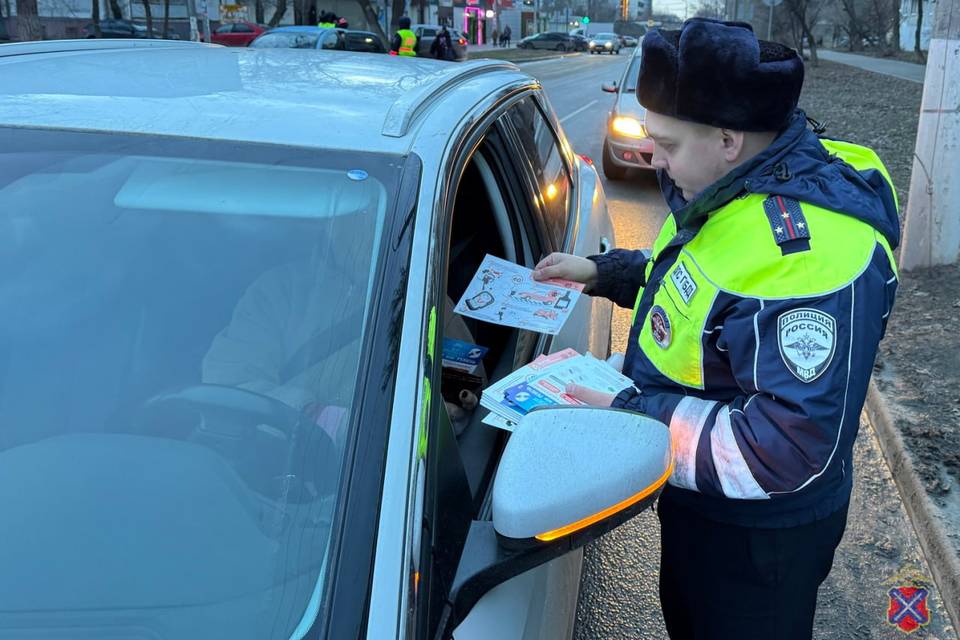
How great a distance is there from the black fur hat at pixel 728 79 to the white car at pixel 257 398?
18.6 inches

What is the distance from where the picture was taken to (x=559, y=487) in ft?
3.92

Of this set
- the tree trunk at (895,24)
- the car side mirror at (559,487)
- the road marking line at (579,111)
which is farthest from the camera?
the tree trunk at (895,24)

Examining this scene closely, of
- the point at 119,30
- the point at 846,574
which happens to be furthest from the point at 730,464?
the point at 119,30

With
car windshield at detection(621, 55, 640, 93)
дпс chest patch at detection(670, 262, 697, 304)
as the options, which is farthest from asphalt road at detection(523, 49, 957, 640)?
car windshield at detection(621, 55, 640, 93)

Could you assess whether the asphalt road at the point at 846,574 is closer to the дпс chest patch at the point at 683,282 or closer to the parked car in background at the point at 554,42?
the дпс chest patch at the point at 683,282

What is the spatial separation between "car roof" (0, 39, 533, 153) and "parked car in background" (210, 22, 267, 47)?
2975 cm

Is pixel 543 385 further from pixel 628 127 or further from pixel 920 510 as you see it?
pixel 628 127

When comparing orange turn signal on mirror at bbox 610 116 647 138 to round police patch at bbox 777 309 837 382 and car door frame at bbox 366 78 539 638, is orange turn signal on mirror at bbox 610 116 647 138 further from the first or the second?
round police patch at bbox 777 309 837 382

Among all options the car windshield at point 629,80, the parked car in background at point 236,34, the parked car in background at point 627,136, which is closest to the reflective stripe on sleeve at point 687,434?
the parked car in background at point 627,136

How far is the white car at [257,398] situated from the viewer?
1163 mm

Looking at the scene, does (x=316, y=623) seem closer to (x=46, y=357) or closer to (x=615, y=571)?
(x=46, y=357)

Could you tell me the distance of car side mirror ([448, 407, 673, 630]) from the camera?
1188 millimetres

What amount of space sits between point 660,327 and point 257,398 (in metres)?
0.73

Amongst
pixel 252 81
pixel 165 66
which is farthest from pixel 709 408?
pixel 165 66
